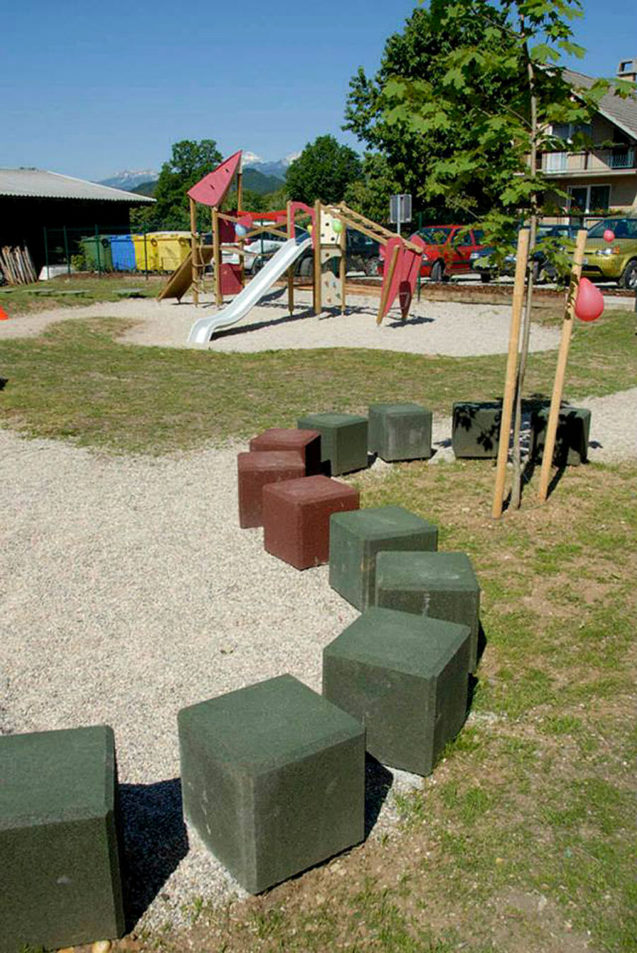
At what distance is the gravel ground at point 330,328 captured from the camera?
17516 millimetres

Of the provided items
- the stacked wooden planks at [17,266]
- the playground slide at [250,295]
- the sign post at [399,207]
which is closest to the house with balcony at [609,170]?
the sign post at [399,207]

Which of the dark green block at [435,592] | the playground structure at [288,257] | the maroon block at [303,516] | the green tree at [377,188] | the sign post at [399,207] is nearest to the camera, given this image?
the dark green block at [435,592]

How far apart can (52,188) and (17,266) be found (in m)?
8.53

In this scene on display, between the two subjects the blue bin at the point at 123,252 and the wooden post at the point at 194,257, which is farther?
the blue bin at the point at 123,252

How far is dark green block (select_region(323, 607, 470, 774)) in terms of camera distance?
153 inches

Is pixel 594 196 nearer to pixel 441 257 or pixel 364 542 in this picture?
pixel 441 257

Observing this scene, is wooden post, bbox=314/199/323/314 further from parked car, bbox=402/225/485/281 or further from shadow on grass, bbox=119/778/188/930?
shadow on grass, bbox=119/778/188/930

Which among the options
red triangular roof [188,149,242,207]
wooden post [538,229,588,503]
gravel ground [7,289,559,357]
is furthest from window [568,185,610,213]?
wooden post [538,229,588,503]

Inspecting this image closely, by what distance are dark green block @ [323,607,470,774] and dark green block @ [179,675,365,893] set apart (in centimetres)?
48

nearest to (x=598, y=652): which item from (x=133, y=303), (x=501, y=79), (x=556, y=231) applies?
(x=501, y=79)

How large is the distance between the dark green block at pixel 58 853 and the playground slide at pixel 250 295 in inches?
600

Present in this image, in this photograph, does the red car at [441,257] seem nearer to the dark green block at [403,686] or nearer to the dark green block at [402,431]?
the dark green block at [402,431]

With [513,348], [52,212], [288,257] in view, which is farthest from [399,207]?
[52,212]

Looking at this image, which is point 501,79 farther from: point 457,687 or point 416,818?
point 416,818
